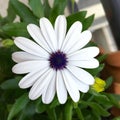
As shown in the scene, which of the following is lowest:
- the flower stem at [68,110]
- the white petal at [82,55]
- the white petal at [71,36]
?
the flower stem at [68,110]

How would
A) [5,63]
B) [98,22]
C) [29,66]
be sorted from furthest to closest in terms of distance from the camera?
[98,22], [5,63], [29,66]

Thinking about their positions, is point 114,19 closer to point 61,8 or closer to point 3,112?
point 61,8

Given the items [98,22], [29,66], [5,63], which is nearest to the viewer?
[29,66]

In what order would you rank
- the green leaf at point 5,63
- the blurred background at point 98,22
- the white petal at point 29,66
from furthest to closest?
the blurred background at point 98,22
the green leaf at point 5,63
the white petal at point 29,66

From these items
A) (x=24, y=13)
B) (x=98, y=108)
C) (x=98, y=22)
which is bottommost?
(x=98, y=108)

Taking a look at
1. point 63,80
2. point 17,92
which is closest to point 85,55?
point 63,80

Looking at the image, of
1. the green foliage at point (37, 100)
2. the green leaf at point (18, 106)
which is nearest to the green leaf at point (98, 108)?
the green foliage at point (37, 100)

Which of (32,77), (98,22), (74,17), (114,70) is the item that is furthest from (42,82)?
(98,22)

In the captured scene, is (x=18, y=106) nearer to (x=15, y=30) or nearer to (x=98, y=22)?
(x=15, y=30)

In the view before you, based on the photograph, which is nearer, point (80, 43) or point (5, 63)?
point (80, 43)

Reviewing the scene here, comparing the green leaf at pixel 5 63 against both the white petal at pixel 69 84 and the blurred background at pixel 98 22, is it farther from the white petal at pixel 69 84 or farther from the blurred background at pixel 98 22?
the blurred background at pixel 98 22
